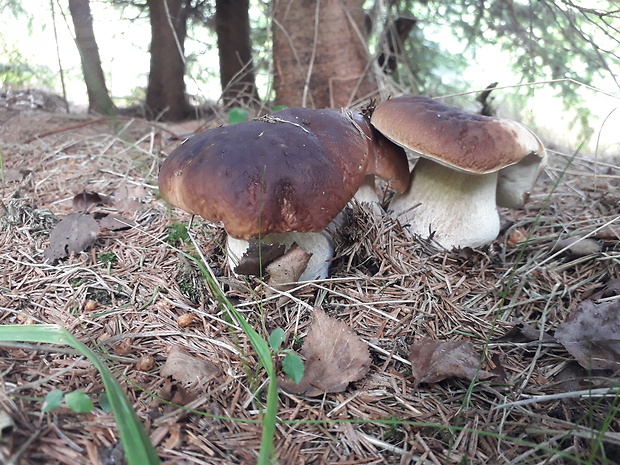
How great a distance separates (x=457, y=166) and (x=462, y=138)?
12 centimetres

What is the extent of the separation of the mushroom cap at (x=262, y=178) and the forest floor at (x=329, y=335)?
321 millimetres

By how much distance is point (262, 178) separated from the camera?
140cm

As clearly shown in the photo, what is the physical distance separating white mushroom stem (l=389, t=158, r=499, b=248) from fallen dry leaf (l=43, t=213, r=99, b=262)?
1.65 meters

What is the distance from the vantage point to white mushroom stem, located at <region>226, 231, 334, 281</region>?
5.71ft

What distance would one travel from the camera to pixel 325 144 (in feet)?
5.35

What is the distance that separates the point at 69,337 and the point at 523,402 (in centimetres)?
140

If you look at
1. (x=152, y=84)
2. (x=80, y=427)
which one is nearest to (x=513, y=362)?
(x=80, y=427)

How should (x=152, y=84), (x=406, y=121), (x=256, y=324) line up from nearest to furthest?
(x=256, y=324), (x=406, y=121), (x=152, y=84)

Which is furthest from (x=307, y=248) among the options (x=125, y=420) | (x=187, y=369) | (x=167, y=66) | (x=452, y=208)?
(x=167, y=66)

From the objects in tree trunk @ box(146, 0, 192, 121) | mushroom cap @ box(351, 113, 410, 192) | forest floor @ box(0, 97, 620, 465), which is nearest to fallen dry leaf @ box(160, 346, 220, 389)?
forest floor @ box(0, 97, 620, 465)

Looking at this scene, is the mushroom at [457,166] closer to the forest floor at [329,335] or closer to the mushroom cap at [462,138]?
the mushroom cap at [462,138]

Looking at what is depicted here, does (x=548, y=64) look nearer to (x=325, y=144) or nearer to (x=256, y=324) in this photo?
(x=325, y=144)

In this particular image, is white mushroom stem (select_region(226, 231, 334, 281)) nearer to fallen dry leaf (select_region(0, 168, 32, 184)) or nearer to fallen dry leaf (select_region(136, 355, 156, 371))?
fallen dry leaf (select_region(136, 355, 156, 371))

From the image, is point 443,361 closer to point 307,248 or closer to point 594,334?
point 594,334
